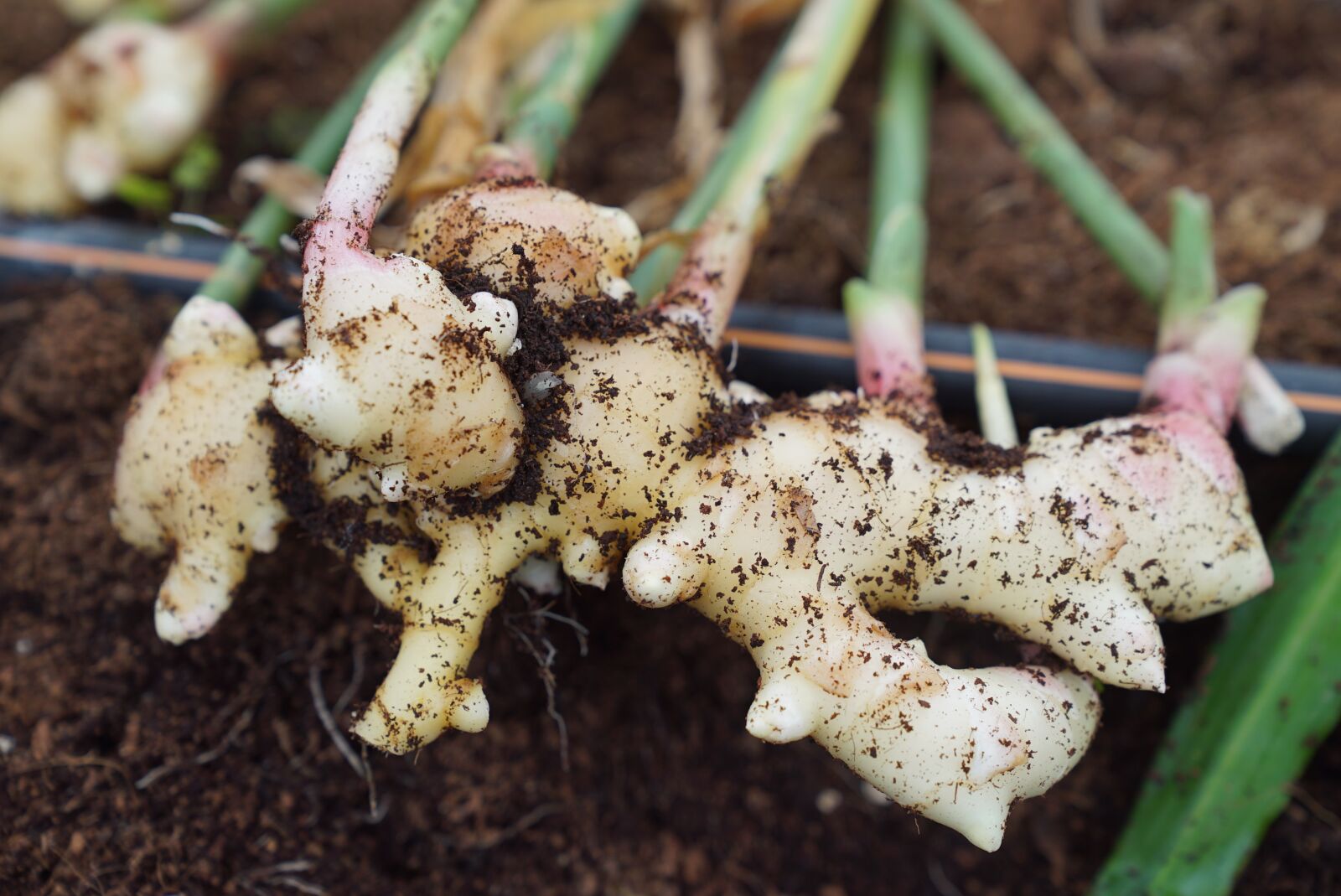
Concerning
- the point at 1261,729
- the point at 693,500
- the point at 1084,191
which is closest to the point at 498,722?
the point at 693,500

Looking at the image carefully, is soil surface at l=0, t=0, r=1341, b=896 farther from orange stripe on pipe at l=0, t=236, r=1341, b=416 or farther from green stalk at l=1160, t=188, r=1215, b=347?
green stalk at l=1160, t=188, r=1215, b=347

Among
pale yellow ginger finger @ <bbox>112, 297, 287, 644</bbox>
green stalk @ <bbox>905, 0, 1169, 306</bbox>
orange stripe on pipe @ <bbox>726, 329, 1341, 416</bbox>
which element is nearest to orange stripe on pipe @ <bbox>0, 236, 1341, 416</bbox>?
orange stripe on pipe @ <bbox>726, 329, 1341, 416</bbox>

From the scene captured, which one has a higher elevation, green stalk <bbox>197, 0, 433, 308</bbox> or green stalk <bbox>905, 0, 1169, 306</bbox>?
green stalk <bbox>905, 0, 1169, 306</bbox>

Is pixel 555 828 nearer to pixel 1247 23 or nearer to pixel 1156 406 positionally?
pixel 1156 406

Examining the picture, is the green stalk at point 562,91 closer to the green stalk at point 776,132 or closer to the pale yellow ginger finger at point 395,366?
the green stalk at point 776,132

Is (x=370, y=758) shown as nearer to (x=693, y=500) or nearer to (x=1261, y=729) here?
(x=693, y=500)

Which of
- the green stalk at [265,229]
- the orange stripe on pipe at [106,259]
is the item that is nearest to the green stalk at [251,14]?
the green stalk at [265,229]
